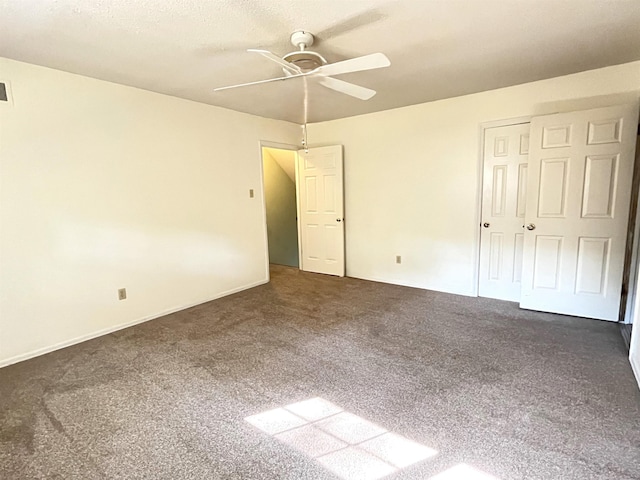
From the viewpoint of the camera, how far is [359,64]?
2049 millimetres

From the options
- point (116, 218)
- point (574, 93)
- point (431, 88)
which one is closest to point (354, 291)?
point (431, 88)

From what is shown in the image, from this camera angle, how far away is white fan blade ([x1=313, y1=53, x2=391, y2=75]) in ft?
6.40

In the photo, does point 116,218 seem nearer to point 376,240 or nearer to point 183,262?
point 183,262

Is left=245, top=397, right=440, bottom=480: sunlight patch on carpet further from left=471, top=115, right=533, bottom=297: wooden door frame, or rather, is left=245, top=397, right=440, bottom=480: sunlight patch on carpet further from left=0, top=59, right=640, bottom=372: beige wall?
left=471, top=115, right=533, bottom=297: wooden door frame

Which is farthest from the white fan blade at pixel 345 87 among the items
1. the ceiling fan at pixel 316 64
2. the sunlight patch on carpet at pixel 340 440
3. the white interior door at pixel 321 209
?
the white interior door at pixel 321 209

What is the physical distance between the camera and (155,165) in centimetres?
354

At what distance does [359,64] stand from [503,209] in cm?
270

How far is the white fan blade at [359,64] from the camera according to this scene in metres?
1.95

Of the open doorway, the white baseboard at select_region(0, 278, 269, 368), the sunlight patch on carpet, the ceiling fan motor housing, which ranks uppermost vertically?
the ceiling fan motor housing

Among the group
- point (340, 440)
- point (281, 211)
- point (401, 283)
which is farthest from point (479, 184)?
point (281, 211)

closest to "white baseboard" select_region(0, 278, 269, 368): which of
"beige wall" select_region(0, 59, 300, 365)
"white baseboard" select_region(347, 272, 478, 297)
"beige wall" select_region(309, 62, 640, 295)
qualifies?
"beige wall" select_region(0, 59, 300, 365)

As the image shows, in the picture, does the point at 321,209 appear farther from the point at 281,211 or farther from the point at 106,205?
the point at 106,205

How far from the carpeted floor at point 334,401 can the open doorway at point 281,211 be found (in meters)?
3.44

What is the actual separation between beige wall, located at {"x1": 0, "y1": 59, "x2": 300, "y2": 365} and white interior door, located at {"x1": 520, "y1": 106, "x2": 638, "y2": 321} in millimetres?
3480
